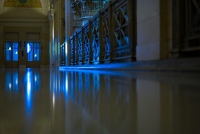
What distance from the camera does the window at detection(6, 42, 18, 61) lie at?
96.7ft

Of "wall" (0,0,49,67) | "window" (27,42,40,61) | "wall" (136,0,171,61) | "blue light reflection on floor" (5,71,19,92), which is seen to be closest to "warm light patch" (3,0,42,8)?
"wall" (0,0,49,67)

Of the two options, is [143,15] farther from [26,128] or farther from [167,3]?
[26,128]

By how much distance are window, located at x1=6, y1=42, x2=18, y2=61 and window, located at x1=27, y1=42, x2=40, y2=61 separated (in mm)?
1280

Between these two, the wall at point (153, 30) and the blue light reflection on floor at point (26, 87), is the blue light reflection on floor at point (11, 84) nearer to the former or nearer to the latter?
the blue light reflection on floor at point (26, 87)

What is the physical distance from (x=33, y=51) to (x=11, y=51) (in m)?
2.19

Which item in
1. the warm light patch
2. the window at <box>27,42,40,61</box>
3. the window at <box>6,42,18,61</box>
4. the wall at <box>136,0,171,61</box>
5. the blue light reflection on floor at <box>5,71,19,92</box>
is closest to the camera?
the blue light reflection on floor at <box>5,71,19,92</box>

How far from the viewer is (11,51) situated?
97.2ft

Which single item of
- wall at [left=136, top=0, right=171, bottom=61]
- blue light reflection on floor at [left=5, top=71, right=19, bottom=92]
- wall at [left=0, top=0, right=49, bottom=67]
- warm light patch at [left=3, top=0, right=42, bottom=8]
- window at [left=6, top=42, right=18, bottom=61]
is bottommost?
blue light reflection on floor at [left=5, top=71, right=19, bottom=92]

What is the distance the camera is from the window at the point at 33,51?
30.2m

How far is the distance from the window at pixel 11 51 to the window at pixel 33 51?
1280 mm

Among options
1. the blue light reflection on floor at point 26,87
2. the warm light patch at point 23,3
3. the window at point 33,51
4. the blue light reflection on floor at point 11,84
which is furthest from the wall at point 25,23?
the blue light reflection on floor at point 26,87

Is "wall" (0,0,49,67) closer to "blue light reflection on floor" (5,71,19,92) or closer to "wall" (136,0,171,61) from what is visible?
"wall" (136,0,171,61)

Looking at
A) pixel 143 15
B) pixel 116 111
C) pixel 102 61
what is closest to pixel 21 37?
pixel 102 61

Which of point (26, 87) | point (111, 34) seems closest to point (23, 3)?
point (111, 34)
